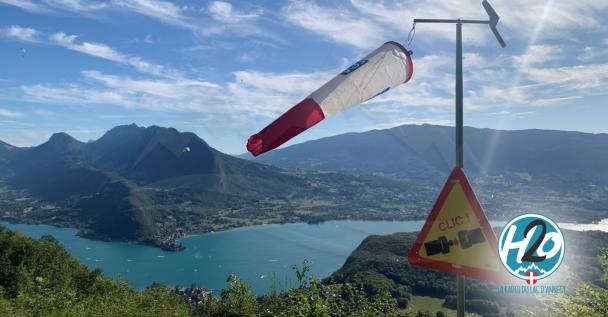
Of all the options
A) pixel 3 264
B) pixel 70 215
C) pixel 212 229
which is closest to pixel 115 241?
pixel 212 229

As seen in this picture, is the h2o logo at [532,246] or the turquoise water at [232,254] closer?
the h2o logo at [532,246]

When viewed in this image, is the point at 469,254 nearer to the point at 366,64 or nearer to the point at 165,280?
the point at 366,64

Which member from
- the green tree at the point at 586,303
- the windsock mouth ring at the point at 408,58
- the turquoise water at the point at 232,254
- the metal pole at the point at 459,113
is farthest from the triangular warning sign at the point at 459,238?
the turquoise water at the point at 232,254

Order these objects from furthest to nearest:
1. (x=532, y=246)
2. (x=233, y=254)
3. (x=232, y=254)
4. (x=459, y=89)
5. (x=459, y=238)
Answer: (x=232, y=254), (x=233, y=254), (x=532, y=246), (x=459, y=89), (x=459, y=238)

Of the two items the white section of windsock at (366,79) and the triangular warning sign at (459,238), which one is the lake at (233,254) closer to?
the triangular warning sign at (459,238)

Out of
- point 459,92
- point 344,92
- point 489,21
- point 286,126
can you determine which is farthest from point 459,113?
point 286,126

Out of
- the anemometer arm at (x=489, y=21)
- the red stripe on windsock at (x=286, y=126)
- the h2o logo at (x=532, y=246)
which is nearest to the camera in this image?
the red stripe on windsock at (x=286, y=126)

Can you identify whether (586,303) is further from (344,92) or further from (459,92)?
(344,92)
